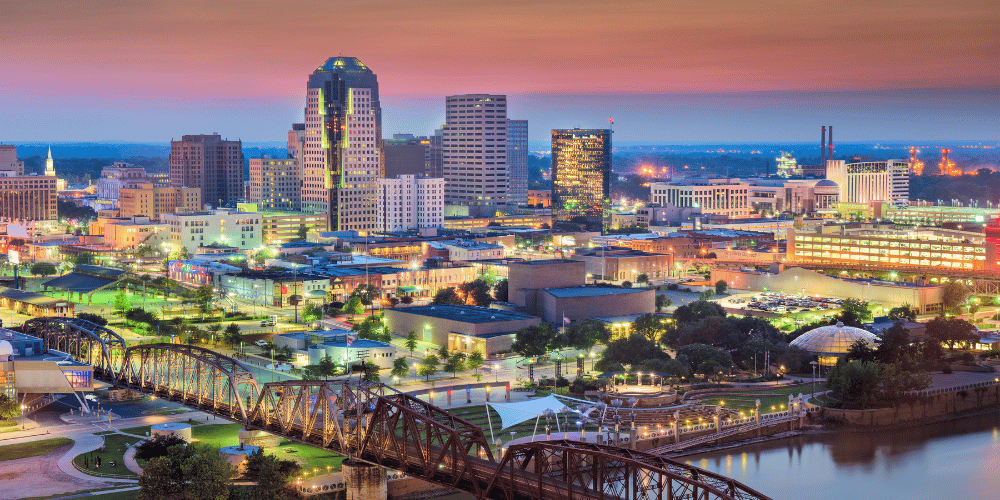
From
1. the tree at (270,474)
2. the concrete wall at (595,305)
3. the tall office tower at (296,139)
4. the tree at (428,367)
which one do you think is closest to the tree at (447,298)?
the concrete wall at (595,305)

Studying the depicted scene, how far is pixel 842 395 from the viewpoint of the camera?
1714 inches

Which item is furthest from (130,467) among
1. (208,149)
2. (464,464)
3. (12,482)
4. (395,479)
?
(208,149)

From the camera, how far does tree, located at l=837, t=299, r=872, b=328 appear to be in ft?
179

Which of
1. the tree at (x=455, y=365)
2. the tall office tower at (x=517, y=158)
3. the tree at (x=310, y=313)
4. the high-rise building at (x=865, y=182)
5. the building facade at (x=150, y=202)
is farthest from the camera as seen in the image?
the tall office tower at (x=517, y=158)

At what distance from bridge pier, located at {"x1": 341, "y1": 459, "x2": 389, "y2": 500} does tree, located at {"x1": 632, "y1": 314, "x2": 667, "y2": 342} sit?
23.3 metres

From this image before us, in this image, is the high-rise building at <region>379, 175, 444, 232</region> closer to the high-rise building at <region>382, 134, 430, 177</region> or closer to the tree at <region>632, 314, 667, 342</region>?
the high-rise building at <region>382, 134, 430, 177</region>

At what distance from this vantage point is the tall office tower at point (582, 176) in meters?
124

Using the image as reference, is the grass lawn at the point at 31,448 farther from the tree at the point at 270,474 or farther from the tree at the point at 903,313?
the tree at the point at 903,313

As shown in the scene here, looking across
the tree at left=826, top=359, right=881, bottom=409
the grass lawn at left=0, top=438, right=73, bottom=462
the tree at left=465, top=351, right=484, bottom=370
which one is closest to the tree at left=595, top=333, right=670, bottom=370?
the tree at left=465, top=351, right=484, bottom=370

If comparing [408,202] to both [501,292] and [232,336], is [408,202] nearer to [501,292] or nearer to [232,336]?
[501,292]

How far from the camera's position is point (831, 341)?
4938cm

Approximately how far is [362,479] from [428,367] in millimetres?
14784

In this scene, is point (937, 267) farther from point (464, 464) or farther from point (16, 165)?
point (16, 165)

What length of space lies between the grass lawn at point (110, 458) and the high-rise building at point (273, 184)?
7965cm
